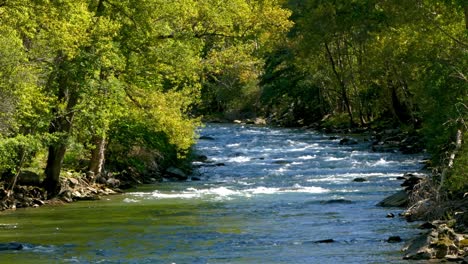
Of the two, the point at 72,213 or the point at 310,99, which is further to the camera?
the point at 310,99

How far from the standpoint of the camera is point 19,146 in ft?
86.4

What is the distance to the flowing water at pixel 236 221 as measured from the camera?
58.2 feet

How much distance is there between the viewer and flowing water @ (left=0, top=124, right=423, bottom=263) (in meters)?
17.7

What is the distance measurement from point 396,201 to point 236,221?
210 inches

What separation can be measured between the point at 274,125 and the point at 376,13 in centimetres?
4195

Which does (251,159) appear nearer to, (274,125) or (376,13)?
(376,13)

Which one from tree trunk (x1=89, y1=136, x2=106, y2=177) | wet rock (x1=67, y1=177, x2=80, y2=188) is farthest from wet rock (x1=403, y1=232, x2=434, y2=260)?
tree trunk (x1=89, y1=136, x2=106, y2=177)

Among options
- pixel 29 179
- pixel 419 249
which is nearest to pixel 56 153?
pixel 29 179

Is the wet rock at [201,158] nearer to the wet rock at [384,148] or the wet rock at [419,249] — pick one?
the wet rock at [384,148]

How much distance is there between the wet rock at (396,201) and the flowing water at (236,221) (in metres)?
0.36

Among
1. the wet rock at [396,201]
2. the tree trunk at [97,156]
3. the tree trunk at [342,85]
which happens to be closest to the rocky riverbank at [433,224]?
the wet rock at [396,201]

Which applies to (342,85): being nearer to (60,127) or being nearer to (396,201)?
(60,127)

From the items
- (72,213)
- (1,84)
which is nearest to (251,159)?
(72,213)

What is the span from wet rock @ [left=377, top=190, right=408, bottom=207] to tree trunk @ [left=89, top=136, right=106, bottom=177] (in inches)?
466
